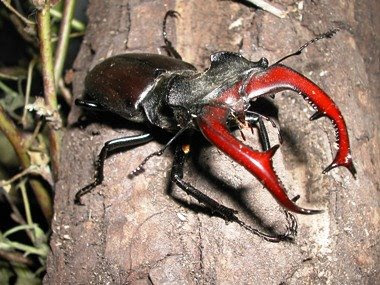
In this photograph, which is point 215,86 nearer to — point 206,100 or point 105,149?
point 206,100

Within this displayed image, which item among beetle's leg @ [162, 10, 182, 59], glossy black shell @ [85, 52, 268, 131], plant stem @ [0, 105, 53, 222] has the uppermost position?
beetle's leg @ [162, 10, 182, 59]

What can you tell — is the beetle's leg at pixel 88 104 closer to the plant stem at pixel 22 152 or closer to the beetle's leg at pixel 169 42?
the plant stem at pixel 22 152

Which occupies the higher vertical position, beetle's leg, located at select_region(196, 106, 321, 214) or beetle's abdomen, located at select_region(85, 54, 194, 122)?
beetle's leg, located at select_region(196, 106, 321, 214)

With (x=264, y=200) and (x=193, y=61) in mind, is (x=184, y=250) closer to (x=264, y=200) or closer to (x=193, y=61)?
(x=264, y=200)

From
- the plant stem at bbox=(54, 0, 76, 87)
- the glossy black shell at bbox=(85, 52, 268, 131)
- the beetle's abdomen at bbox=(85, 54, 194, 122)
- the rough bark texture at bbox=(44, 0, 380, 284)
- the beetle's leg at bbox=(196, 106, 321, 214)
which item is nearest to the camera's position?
the beetle's leg at bbox=(196, 106, 321, 214)

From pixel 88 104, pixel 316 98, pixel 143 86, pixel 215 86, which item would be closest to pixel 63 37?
pixel 88 104

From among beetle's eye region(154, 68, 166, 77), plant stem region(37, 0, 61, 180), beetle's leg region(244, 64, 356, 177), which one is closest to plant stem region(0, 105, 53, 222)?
plant stem region(37, 0, 61, 180)

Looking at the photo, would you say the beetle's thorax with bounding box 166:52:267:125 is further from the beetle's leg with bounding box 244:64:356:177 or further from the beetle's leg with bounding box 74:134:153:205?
the beetle's leg with bounding box 74:134:153:205
